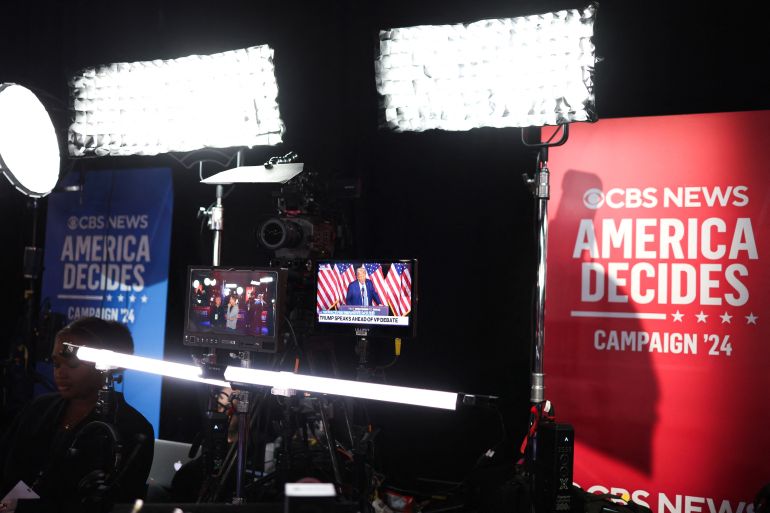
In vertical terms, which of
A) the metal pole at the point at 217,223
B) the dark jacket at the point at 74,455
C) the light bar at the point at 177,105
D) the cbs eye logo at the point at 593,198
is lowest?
the dark jacket at the point at 74,455

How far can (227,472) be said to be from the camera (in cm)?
256

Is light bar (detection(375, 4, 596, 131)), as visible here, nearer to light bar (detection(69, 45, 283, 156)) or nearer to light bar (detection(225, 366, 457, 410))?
light bar (detection(69, 45, 283, 156))

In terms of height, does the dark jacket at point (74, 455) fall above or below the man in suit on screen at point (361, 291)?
below

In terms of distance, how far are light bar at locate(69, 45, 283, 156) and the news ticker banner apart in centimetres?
74

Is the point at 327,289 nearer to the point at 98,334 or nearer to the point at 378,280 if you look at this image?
the point at 378,280

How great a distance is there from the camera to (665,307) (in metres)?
2.87

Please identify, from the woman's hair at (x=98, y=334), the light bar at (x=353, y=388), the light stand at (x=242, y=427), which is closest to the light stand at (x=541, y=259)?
the light bar at (x=353, y=388)

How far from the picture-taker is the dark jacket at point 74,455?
1.68m

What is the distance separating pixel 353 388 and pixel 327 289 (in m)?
0.95

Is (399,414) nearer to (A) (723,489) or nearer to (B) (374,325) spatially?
(B) (374,325)

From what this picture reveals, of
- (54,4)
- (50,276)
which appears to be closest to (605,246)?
(50,276)

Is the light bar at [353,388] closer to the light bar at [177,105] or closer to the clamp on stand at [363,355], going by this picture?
the clamp on stand at [363,355]

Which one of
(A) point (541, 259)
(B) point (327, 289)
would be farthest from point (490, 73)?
(B) point (327, 289)

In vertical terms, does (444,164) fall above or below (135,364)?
above
